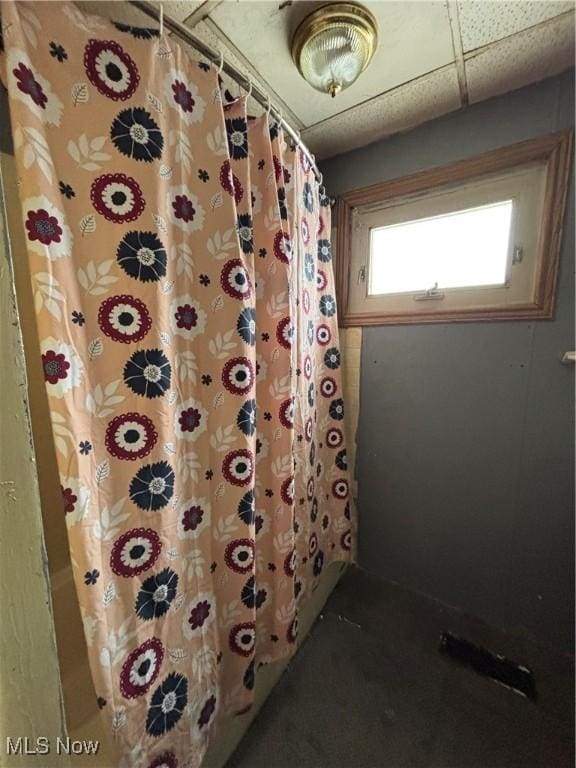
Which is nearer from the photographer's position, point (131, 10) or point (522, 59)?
point (131, 10)

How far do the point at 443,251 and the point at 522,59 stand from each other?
553 mm

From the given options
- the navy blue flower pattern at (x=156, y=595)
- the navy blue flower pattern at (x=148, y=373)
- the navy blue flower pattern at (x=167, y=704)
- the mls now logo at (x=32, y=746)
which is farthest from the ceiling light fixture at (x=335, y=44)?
the navy blue flower pattern at (x=167, y=704)

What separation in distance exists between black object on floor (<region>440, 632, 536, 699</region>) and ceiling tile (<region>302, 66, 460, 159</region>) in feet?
6.71

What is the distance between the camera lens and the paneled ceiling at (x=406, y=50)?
0.73m

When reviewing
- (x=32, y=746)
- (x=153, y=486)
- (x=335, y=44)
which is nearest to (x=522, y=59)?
(x=335, y=44)

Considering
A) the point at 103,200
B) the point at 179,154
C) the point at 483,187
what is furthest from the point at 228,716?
the point at 483,187

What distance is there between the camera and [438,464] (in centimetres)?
126

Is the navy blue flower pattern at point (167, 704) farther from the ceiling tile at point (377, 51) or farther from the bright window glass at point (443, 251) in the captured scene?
the ceiling tile at point (377, 51)

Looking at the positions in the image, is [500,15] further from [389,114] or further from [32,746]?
[32,746]

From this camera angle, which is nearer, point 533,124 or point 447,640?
point 533,124

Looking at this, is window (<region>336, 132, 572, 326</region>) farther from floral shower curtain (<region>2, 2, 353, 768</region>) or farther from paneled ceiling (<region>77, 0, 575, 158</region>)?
floral shower curtain (<region>2, 2, 353, 768</region>)

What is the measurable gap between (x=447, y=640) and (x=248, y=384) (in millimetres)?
1341

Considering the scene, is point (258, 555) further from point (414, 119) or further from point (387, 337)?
point (414, 119)

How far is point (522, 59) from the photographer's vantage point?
0.88 metres
